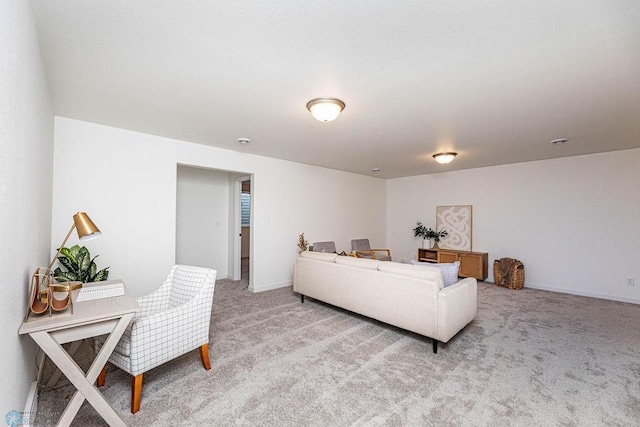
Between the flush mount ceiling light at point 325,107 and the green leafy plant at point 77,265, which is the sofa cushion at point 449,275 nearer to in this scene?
the flush mount ceiling light at point 325,107

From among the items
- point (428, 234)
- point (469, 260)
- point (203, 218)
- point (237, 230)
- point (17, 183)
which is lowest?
point (469, 260)

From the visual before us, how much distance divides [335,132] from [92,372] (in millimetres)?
3116

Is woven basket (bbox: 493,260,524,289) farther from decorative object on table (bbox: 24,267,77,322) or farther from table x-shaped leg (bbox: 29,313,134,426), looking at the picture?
decorative object on table (bbox: 24,267,77,322)

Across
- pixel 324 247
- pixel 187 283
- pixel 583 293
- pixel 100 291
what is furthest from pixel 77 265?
pixel 583 293

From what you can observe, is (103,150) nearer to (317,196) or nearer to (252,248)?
(252,248)

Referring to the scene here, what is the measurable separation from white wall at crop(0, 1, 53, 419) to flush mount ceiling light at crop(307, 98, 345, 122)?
1828 millimetres

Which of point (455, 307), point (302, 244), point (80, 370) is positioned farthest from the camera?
point (302, 244)

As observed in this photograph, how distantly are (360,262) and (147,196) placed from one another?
9.35ft

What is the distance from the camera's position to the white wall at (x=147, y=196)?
3121 millimetres

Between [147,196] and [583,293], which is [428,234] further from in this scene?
[147,196]

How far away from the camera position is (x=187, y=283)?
7.81 feet

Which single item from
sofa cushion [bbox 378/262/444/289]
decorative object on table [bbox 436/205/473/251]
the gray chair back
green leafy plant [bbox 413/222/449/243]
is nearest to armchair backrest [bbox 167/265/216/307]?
sofa cushion [bbox 378/262/444/289]

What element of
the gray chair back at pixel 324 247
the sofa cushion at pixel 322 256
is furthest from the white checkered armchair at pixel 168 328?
the gray chair back at pixel 324 247

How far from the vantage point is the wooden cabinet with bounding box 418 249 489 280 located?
215 inches
